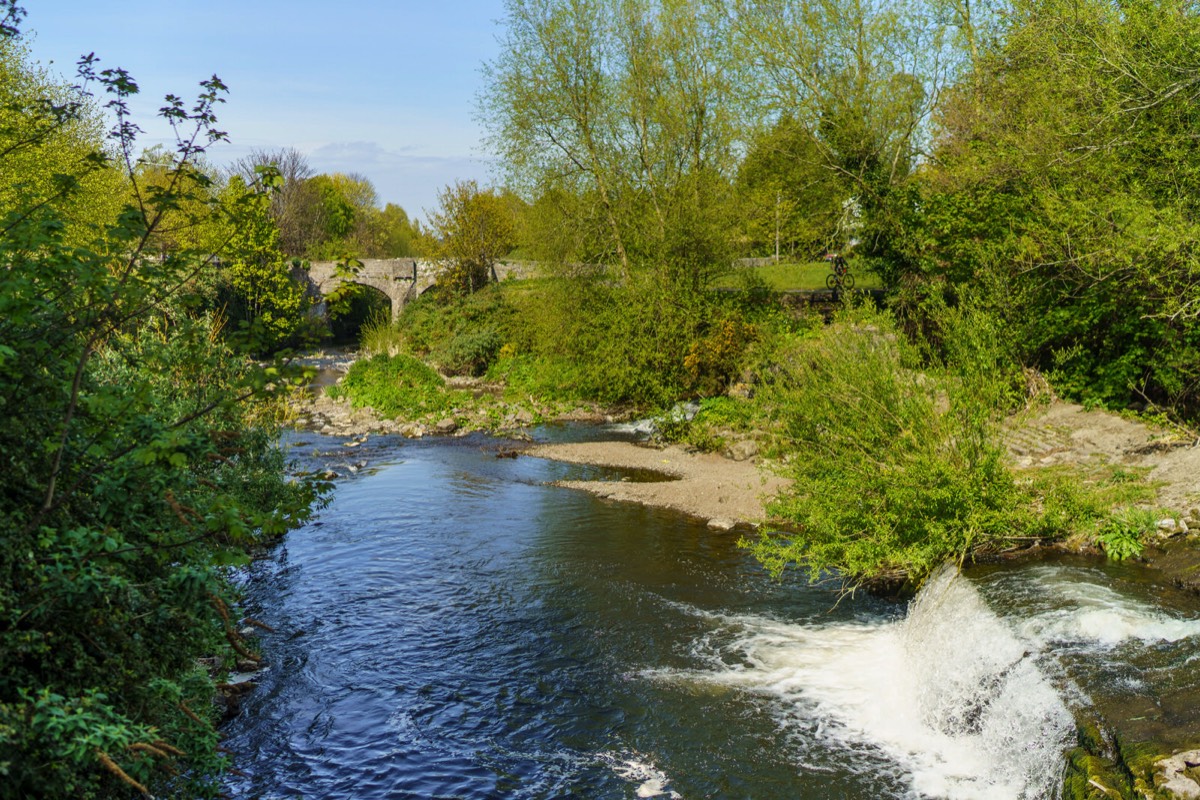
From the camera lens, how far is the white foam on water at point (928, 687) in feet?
25.1

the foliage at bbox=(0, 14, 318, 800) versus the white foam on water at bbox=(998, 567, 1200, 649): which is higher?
the foliage at bbox=(0, 14, 318, 800)

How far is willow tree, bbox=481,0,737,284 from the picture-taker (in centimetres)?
2853

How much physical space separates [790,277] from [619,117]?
7.91 meters

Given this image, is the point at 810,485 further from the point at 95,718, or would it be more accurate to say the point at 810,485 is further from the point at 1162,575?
the point at 95,718

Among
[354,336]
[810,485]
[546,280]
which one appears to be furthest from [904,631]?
[354,336]

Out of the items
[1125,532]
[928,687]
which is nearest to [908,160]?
[1125,532]

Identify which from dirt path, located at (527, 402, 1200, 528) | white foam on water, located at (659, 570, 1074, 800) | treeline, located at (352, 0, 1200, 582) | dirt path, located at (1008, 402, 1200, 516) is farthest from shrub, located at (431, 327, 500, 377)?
white foam on water, located at (659, 570, 1074, 800)

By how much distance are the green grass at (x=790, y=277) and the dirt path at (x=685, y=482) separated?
731cm

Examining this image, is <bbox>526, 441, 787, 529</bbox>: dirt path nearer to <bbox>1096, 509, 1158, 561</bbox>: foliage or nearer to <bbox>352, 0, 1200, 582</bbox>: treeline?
<bbox>352, 0, 1200, 582</bbox>: treeline

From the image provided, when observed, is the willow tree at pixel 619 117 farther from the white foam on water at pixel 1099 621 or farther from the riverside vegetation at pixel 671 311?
the white foam on water at pixel 1099 621

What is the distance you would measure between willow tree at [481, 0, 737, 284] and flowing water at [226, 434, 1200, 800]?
56.1ft

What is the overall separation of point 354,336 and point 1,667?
5349 centimetres

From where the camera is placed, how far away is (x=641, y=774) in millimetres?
7992

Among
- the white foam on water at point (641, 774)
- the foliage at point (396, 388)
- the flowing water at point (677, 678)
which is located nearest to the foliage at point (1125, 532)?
the flowing water at point (677, 678)
